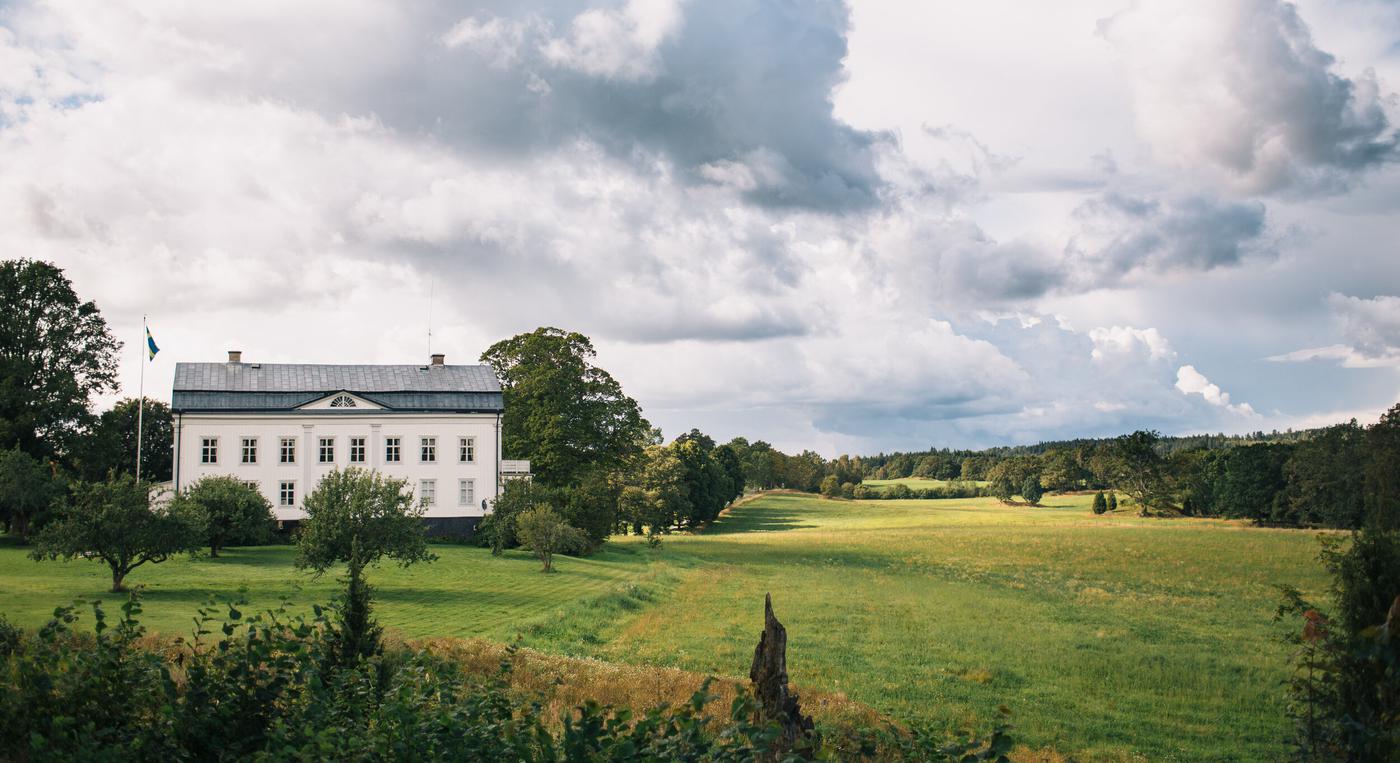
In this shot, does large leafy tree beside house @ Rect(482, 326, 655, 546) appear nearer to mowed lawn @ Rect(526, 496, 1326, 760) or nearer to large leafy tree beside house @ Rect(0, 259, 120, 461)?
mowed lawn @ Rect(526, 496, 1326, 760)

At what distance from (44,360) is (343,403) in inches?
603

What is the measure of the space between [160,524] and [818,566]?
119 ft

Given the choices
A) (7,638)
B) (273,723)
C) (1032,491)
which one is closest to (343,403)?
(7,638)

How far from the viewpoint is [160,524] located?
2867 centimetres

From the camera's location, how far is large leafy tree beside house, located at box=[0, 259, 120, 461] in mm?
49250

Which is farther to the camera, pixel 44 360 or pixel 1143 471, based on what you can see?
pixel 1143 471

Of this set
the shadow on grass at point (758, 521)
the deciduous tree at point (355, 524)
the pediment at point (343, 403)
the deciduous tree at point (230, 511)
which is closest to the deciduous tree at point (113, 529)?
the deciduous tree at point (355, 524)

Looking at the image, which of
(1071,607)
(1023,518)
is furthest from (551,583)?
(1023,518)

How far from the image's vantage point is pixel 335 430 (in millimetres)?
57719

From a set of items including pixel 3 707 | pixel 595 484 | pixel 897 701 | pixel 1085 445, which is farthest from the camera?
pixel 1085 445

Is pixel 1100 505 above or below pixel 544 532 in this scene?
below

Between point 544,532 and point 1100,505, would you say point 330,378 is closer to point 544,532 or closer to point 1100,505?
point 544,532

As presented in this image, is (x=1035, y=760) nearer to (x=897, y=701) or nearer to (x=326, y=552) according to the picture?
(x=897, y=701)

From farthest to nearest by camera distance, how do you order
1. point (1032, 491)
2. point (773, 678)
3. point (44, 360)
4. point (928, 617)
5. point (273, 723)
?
point (1032, 491), point (44, 360), point (928, 617), point (773, 678), point (273, 723)
